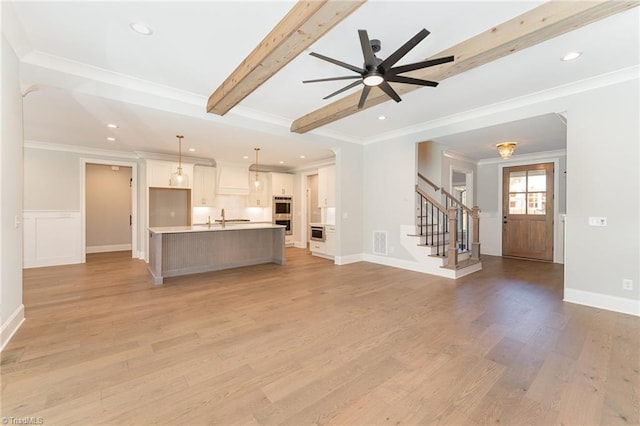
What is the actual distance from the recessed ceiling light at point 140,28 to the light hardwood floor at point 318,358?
9.47 ft

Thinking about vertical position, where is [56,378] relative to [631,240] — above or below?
below

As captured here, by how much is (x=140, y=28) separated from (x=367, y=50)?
6.80 feet

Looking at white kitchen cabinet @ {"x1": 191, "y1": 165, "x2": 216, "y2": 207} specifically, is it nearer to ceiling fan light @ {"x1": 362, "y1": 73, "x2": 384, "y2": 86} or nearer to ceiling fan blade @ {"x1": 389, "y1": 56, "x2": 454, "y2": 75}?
ceiling fan light @ {"x1": 362, "y1": 73, "x2": 384, "y2": 86}

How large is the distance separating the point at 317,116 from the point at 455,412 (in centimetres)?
407

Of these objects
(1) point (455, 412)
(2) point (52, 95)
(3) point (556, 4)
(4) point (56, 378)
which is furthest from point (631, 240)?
(2) point (52, 95)

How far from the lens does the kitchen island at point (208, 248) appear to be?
4812 mm

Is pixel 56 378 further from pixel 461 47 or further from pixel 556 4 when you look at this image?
pixel 556 4

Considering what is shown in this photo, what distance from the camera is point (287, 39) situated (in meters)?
2.30

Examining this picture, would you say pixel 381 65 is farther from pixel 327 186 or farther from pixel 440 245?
pixel 327 186

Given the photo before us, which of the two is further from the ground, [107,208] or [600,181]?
[600,181]

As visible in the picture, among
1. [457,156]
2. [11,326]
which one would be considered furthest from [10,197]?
[457,156]

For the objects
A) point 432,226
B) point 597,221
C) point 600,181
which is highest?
point 600,181

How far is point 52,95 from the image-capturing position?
3.47 meters

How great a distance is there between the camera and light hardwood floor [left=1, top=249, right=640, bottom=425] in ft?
5.53
